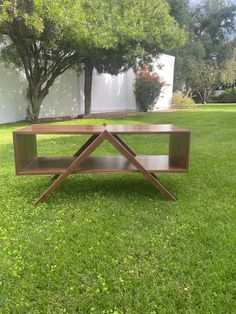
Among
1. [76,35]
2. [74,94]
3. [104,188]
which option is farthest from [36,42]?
[104,188]

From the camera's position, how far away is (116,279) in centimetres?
199

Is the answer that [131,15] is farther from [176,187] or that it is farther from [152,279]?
[152,279]

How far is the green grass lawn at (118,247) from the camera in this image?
6.03 feet

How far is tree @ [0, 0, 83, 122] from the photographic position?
7.95 m

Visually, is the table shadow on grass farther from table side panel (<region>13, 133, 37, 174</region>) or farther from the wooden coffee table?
table side panel (<region>13, 133, 37, 174</region>)

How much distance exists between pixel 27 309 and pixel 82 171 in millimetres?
1519

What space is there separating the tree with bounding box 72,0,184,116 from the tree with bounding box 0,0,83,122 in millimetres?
890

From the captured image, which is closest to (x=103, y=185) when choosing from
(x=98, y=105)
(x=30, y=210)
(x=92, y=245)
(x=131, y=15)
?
(x=30, y=210)

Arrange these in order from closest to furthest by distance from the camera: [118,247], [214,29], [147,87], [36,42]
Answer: [118,247] → [36,42] → [147,87] → [214,29]

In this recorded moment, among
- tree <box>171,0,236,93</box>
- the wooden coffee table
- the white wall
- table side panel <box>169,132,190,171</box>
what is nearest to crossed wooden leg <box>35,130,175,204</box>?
the wooden coffee table

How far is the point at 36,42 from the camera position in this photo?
1046 centimetres

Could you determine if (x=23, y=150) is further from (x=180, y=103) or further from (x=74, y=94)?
(x=180, y=103)

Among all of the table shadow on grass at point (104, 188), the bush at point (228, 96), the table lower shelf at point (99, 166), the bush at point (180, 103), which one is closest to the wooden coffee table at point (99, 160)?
the table lower shelf at point (99, 166)

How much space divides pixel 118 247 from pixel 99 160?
1431 mm
